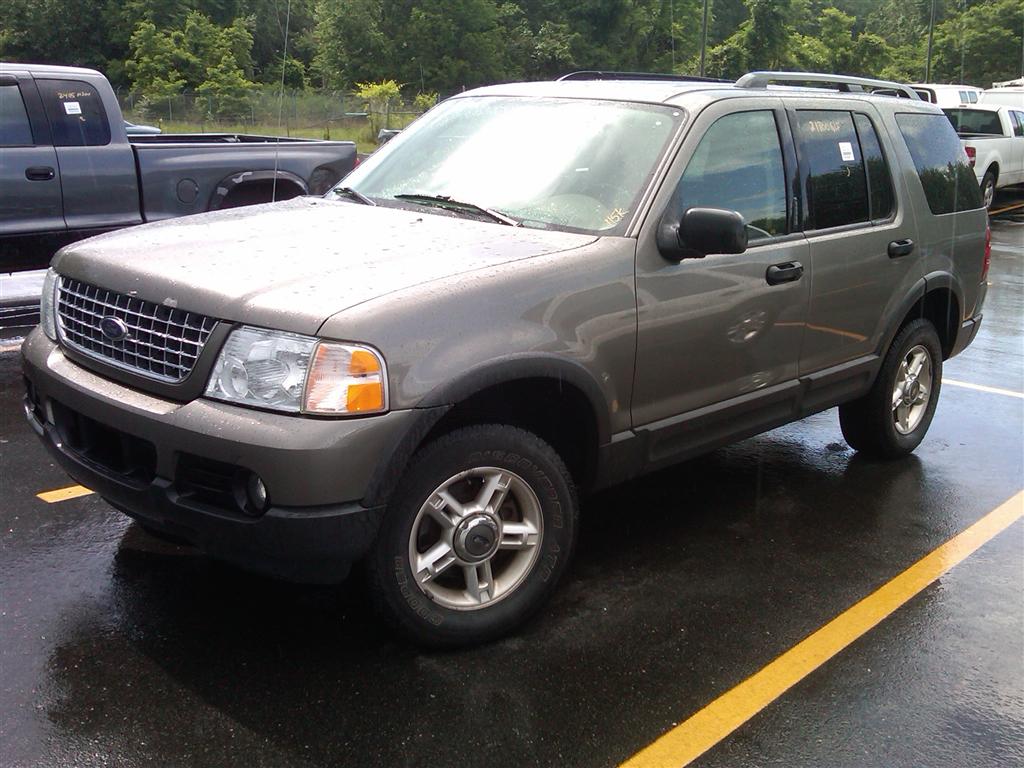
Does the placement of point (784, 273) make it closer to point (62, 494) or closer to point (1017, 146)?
point (62, 494)

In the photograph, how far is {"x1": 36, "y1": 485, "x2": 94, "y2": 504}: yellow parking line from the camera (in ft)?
15.8

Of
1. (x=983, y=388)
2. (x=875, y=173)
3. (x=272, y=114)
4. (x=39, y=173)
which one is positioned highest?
(x=875, y=173)

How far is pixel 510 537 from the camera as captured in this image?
3691 millimetres

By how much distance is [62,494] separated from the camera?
4871 mm

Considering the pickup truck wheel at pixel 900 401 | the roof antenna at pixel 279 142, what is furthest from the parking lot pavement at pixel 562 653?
the roof antenna at pixel 279 142

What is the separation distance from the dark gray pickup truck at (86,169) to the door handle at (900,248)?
5.02m

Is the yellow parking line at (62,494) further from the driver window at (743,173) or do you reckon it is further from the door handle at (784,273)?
the door handle at (784,273)

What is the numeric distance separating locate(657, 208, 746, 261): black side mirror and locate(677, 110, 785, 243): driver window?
0.20 m

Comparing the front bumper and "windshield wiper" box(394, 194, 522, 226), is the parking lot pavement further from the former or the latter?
"windshield wiper" box(394, 194, 522, 226)

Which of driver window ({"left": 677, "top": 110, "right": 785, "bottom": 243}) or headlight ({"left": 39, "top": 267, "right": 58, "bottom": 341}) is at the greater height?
driver window ({"left": 677, "top": 110, "right": 785, "bottom": 243})

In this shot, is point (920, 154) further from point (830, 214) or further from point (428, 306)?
point (428, 306)

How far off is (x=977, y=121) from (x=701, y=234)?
734 inches

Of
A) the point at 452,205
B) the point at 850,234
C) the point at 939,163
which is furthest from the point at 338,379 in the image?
the point at 939,163

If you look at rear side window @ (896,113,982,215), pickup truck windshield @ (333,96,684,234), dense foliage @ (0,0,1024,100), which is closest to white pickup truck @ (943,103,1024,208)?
rear side window @ (896,113,982,215)
